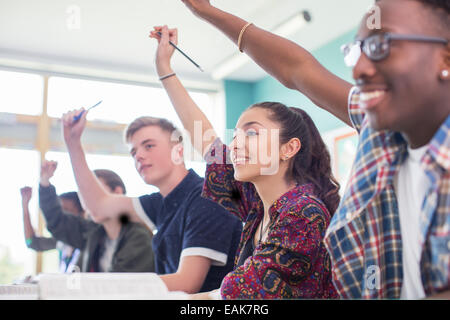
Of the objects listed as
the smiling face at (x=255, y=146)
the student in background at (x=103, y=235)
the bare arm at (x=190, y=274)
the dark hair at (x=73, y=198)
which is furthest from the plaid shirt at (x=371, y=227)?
the dark hair at (x=73, y=198)

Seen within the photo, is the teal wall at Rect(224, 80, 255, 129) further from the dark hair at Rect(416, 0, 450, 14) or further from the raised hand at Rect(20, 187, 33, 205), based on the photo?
the dark hair at Rect(416, 0, 450, 14)

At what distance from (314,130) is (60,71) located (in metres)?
1.02

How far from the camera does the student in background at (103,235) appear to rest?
1.46 meters

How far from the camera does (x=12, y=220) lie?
1.68 m

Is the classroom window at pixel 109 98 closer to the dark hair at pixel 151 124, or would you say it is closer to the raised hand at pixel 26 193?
the dark hair at pixel 151 124

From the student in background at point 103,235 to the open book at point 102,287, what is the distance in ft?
3.24

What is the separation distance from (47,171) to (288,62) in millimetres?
1201

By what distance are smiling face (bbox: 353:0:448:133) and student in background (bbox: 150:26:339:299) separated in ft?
0.95

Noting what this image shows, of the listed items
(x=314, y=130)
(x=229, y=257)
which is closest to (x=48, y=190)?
(x=229, y=257)

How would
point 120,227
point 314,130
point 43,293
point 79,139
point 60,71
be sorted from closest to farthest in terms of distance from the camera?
1. point 43,293
2. point 314,130
3. point 79,139
4. point 120,227
5. point 60,71

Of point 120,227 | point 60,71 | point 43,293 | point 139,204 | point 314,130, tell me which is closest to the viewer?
point 43,293

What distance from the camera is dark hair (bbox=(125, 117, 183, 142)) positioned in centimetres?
130

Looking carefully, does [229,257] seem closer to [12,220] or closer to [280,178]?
[280,178]

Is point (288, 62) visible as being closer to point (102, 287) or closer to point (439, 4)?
point (439, 4)
